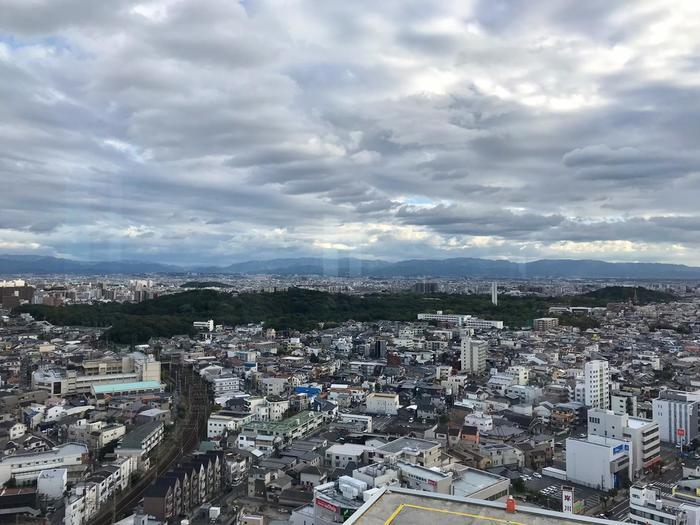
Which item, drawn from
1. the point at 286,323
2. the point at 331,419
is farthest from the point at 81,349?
the point at 331,419

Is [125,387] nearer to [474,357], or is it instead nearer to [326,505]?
[326,505]

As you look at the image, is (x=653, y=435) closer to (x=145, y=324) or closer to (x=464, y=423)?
(x=464, y=423)

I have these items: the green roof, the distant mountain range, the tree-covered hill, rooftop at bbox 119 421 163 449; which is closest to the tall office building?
the green roof

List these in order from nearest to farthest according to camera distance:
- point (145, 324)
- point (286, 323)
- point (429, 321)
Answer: point (145, 324) < point (286, 323) < point (429, 321)

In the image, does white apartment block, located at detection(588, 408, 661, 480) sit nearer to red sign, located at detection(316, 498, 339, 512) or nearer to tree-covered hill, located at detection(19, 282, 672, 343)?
red sign, located at detection(316, 498, 339, 512)

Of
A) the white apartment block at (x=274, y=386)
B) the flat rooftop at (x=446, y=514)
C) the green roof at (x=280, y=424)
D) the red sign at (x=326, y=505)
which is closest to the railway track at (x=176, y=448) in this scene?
the green roof at (x=280, y=424)

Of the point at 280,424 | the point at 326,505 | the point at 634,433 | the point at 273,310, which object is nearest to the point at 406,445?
the point at 326,505

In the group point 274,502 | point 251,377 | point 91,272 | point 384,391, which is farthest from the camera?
point 91,272
